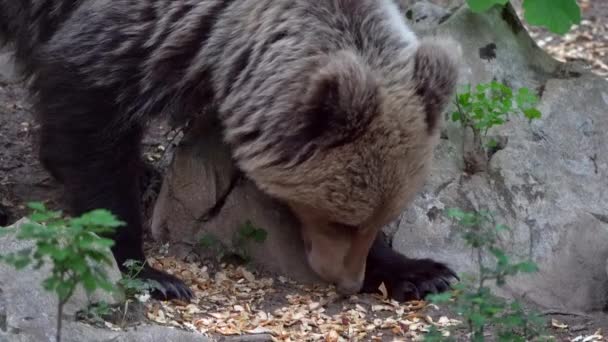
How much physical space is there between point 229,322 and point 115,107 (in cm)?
116

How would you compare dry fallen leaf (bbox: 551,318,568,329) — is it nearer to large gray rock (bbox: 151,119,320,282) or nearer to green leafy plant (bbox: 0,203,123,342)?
large gray rock (bbox: 151,119,320,282)

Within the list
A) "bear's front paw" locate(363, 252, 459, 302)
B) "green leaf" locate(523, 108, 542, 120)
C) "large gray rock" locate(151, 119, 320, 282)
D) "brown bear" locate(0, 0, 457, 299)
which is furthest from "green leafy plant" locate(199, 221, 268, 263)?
"green leaf" locate(523, 108, 542, 120)

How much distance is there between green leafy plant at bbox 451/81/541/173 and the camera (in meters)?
5.78

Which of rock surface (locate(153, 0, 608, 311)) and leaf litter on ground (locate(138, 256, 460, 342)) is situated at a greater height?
rock surface (locate(153, 0, 608, 311))

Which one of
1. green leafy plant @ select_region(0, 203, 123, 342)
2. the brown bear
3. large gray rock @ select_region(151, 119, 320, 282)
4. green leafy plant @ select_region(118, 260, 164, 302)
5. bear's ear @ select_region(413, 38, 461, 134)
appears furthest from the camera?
large gray rock @ select_region(151, 119, 320, 282)

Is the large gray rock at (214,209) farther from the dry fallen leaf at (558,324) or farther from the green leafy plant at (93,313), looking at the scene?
the green leafy plant at (93,313)

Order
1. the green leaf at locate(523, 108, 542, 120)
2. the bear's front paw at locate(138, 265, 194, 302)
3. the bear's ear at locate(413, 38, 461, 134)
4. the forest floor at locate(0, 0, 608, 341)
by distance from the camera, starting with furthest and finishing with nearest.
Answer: the green leaf at locate(523, 108, 542, 120) → the bear's front paw at locate(138, 265, 194, 302) → the forest floor at locate(0, 0, 608, 341) → the bear's ear at locate(413, 38, 461, 134)

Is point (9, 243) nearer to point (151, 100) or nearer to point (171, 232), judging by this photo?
point (151, 100)

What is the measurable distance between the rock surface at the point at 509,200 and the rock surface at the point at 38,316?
55.0 inches

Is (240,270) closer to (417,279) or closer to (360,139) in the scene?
(417,279)

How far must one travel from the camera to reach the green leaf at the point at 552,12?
5055 mm

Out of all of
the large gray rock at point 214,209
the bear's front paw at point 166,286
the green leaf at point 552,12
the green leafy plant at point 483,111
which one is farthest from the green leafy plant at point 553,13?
the bear's front paw at point 166,286

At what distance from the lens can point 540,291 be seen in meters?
5.55

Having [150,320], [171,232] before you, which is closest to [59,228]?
[150,320]
